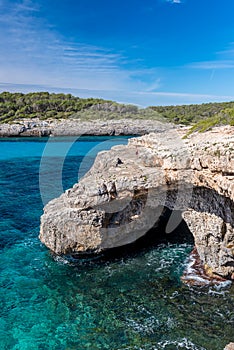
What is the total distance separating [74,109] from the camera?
96188 mm

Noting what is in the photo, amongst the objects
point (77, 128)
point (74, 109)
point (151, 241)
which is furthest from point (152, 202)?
point (74, 109)

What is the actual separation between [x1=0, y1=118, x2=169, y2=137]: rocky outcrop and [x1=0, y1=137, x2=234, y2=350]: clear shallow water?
66744 millimetres

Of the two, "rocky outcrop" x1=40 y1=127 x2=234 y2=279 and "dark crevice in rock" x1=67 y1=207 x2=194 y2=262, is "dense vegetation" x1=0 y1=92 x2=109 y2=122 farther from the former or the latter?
"rocky outcrop" x1=40 y1=127 x2=234 y2=279

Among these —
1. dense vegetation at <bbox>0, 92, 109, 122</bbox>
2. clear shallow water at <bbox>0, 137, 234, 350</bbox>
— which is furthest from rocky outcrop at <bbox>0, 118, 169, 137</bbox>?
clear shallow water at <bbox>0, 137, 234, 350</bbox>

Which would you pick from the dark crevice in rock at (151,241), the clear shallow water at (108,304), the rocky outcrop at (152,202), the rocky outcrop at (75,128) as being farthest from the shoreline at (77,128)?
the clear shallow water at (108,304)

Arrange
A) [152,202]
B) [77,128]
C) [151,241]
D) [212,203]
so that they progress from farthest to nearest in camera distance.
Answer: [77,128], [151,241], [152,202], [212,203]

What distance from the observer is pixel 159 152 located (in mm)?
12672

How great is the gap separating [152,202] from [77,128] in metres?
70.9

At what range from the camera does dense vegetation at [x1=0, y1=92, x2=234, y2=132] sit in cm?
8569

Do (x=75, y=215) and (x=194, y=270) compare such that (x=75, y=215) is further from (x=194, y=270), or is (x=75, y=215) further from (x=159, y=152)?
(x=194, y=270)

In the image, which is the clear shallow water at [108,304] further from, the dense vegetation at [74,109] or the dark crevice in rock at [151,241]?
the dense vegetation at [74,109]

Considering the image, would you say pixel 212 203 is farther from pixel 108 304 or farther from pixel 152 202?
pixel 108 304

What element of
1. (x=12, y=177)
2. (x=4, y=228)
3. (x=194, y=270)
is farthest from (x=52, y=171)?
(x=194, y=270)

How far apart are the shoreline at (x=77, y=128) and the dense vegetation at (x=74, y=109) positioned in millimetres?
2099
